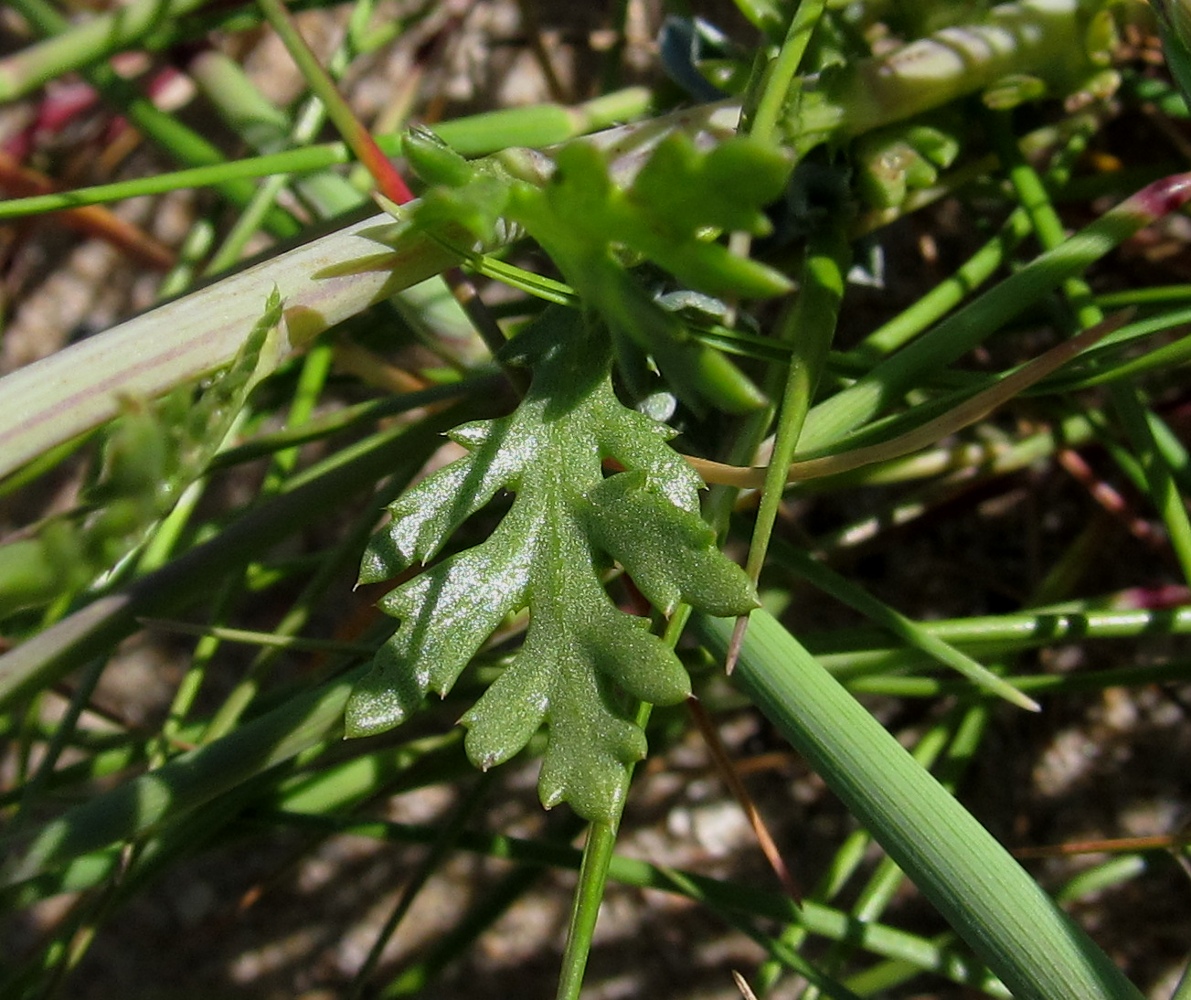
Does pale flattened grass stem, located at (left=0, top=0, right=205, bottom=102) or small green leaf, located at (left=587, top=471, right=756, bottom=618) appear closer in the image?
small green leaf, located at (left=587, top=471, right=756, bottom=618)

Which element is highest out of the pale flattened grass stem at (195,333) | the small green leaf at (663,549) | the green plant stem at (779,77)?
the pale flattened grass stem at (195,333)

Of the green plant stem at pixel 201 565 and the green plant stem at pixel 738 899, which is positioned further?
the green plant stem at pixel 738 899

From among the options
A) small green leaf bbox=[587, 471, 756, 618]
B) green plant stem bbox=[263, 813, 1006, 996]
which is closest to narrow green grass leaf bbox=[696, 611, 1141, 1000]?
small green leaf bbox=[587, 471, 756, 618]

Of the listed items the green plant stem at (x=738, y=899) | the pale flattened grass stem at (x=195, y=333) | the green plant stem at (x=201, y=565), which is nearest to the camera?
the pale flattened grass stem at (x=195, y=333)

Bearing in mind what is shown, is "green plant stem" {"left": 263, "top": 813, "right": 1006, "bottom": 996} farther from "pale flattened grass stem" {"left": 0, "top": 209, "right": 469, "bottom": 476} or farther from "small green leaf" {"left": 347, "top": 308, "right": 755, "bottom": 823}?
"pale flattened grass stem" {"left": 0, "top": 209, "right": 469, "bottom": 476}

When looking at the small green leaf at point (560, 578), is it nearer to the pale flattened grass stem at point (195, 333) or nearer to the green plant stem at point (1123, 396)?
the pale flattened grass stem at point (195, 333)

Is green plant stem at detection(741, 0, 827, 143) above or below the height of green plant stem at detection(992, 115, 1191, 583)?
above

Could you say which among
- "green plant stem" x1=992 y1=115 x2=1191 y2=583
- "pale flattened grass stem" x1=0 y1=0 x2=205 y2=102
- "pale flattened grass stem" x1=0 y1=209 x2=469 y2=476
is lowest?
"green plant stem" x1=992 y1=115 x2=1191 y2=583

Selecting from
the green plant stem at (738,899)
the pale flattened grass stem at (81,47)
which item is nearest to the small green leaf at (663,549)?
the green plant stem at (738,899)

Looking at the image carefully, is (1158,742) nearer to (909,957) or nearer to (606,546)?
(909,957)

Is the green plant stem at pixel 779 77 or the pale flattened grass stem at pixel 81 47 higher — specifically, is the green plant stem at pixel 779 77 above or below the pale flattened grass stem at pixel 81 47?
below

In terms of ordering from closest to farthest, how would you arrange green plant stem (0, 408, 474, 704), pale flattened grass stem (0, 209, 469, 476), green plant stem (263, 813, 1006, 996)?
1. pale flattened grass stem (0, 209, 469, 476)
2. green plant stem (0, 408, 474, 704)
3. green plant stem (263, 813, 1006, 996)

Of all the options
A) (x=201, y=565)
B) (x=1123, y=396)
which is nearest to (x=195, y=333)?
(x=201, y=565)
